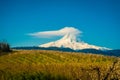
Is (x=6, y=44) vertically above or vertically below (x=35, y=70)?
above

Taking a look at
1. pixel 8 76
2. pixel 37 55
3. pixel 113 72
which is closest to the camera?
pixel 113 72

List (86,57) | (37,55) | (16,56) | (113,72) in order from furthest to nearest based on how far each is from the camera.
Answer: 1. (86,57)
2. (37,55)
3. (16,56)
4. (113,72)

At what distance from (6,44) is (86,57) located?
36.3 m

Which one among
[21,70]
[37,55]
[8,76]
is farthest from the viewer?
[37,55]

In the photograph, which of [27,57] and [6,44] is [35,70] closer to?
[27,57]

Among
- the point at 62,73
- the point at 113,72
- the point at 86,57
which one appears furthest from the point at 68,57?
the point at 113,72

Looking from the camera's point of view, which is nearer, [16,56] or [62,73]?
[62,73]

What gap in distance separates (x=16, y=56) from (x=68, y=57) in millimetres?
26230

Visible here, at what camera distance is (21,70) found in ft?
197

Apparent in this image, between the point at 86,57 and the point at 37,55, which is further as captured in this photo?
the point at 86,57

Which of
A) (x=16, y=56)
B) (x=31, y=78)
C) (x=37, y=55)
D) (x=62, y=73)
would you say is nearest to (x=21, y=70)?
(x=31, y=78)

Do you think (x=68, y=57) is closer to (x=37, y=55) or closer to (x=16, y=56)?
(x=37, y=55)

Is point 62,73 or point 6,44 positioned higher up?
point 6,44

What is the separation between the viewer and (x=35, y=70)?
62.2 m
